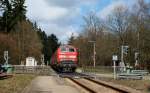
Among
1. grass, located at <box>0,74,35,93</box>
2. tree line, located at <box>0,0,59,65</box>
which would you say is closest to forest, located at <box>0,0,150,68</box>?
tree line, located at <box>0,0,59,65</box>

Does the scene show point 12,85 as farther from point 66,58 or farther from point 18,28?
point 18,28

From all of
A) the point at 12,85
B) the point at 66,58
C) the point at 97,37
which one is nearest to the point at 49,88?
the point at 12,85

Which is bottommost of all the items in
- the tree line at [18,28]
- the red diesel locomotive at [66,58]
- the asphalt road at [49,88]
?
the asphalt road at [49,88]

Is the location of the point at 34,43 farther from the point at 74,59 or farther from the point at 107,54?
the point at 74,59

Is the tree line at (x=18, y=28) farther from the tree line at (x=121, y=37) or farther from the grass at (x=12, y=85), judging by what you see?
the grass at (x=12, y=85)

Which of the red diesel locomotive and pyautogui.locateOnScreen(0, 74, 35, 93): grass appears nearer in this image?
pyautogui.locateOnScreen(0, 74, 35, 93): grass

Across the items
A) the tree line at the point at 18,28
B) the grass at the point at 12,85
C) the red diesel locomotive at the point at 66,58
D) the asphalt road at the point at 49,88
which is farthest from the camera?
the tree line at the point at 18,28

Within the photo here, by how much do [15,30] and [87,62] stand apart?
1931 centimetres

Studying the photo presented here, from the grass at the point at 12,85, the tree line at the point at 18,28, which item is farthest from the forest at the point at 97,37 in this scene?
the grass at the point at 12,85

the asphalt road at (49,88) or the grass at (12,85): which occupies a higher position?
the grass at (12,85)

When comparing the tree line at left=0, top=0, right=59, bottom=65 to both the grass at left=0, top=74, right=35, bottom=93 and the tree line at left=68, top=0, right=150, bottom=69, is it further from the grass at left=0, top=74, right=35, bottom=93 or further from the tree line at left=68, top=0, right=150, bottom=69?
the grass at left=0, top=74, right=35, bottom=93

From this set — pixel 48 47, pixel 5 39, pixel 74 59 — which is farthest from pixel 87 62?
pixel 48 47

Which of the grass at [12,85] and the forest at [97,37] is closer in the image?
the grass at [12,85]

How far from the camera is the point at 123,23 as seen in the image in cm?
9069
